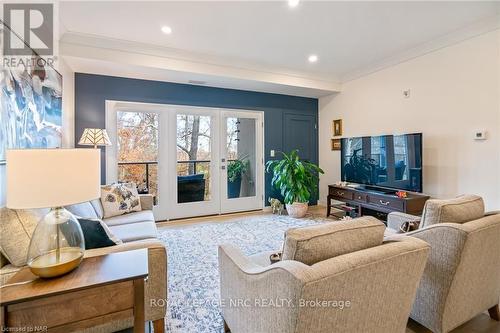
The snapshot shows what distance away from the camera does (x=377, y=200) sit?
3.57 m

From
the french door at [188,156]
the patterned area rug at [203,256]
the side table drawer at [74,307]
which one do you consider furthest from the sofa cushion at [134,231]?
the french door at [188,156]

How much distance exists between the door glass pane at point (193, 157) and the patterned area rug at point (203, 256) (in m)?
0.70

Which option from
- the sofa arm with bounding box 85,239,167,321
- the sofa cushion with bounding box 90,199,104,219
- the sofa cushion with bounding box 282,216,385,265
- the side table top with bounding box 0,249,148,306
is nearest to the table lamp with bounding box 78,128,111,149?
the sofa cushion with bounding box 90,199,104,219

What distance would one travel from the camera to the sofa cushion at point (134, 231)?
215cm

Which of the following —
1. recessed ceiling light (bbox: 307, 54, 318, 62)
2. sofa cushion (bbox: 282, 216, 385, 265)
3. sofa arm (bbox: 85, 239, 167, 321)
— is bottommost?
sofa arm (bbox: 85, 239, 167, 321)

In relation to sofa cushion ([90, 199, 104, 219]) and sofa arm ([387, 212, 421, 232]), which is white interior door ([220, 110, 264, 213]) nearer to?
sofa cushion ([90, 199, 104, 219])

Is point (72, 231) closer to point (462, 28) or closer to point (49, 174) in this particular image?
point (49, 174)

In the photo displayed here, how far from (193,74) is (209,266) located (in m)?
2.68

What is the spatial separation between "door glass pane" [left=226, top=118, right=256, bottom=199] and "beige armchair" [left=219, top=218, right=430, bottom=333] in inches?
137

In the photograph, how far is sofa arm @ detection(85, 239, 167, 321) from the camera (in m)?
1.50

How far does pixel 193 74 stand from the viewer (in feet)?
12.3

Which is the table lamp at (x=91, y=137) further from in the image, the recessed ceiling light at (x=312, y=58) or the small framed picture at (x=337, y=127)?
the small framed picture at (x=337, y=127)

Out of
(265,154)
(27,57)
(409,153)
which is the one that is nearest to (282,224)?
(265,154)

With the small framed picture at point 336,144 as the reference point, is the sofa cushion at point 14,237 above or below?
below
